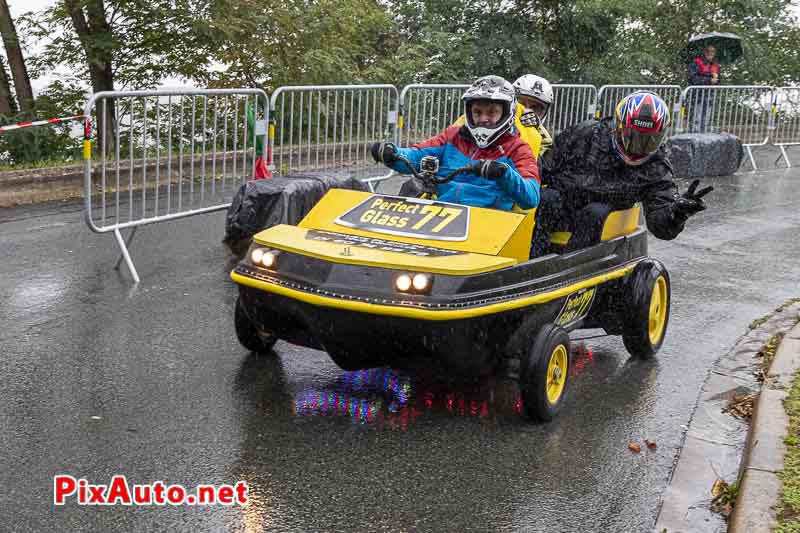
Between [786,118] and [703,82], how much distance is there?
175cm

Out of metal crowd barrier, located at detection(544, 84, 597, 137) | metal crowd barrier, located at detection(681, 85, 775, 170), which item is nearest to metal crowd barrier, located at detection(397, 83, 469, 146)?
metal crowd barrier, located at detection(544, 84, 597, 137)

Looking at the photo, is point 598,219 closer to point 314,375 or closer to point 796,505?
point 314,375

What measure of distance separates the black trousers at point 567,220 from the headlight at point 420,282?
5.53ft

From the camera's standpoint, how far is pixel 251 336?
20.5 ft

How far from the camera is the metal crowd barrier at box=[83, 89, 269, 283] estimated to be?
356 inches

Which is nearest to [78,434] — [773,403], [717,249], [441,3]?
[773,403]

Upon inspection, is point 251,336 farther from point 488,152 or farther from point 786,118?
point 786,118

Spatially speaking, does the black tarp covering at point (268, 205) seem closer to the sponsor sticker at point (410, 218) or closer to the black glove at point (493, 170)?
the sponsor sticker at point (410, 218)

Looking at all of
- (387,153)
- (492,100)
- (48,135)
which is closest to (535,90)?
(492,100)

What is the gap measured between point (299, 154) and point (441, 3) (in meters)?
8.62

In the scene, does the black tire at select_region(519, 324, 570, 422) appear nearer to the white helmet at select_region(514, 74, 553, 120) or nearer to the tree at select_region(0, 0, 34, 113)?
the white helmet at select_region(514, 74, 553, 120)

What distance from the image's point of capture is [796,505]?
4398 millimetres

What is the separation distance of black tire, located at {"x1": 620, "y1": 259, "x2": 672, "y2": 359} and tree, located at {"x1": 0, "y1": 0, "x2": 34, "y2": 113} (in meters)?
10.4

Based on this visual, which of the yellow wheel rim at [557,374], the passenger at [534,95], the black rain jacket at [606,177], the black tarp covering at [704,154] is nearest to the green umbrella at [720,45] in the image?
the black tarp covering at [704,154]
